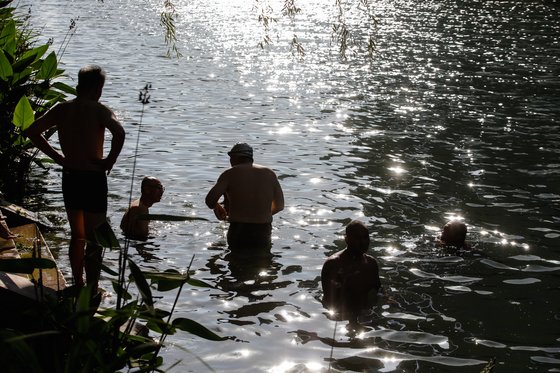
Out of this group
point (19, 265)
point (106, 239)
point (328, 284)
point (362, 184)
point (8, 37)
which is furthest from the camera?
point (362, 184)

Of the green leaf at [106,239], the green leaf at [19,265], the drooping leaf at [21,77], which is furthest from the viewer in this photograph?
the drooping leaf at [21,77]

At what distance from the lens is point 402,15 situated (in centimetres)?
4353

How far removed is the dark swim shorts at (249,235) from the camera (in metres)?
10.8

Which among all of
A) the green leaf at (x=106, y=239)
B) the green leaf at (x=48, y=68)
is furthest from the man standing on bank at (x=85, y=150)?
the green leaf at (x=48, y=68)

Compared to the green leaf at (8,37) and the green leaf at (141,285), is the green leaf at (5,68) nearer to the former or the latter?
the green leaf at (8,37)

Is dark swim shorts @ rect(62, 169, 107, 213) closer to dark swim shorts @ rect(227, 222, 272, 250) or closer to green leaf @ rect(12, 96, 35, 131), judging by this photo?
dark swim shorts @ rect(227, 222, 272, 250)

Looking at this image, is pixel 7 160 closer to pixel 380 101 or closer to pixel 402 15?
pixel 380 101

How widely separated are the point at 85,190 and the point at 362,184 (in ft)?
25.1

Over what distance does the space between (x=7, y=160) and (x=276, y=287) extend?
4.56 m

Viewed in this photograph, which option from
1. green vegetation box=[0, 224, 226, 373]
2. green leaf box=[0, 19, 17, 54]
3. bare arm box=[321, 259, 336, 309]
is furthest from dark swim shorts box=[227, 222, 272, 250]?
green vegetation box=[0, 224, 226, 373]

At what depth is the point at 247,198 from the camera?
10609 millimetres

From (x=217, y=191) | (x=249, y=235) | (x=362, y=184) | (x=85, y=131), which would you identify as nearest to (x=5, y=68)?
(x=217, y=191)

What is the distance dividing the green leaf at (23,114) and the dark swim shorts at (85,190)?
12.3 ft

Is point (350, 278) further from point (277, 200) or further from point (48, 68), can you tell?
point (48, 68)
